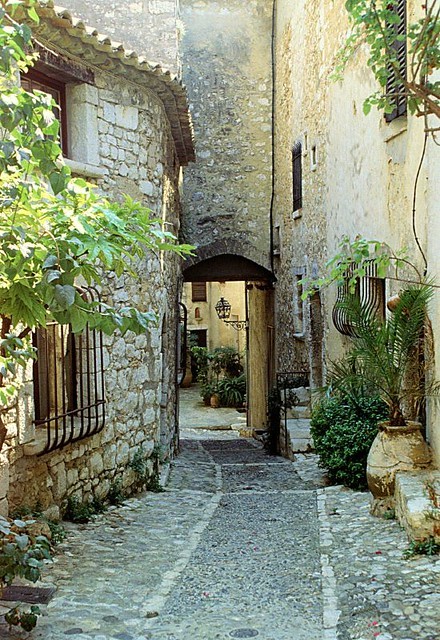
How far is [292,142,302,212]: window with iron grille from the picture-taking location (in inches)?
540

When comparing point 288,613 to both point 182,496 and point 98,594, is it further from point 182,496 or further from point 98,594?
point 182,496

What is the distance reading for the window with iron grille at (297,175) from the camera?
13.7 m

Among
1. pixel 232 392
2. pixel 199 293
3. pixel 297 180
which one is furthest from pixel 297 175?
pixel 199 293

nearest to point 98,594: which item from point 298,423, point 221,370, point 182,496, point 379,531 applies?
point 379,531

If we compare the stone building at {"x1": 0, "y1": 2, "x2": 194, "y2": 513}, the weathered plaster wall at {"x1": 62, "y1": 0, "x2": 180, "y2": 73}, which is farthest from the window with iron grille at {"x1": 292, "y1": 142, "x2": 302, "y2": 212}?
the stone building at {"x1": 0, "y1": 2, "x2": 194, "y2": 513}

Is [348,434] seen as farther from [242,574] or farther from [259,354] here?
[259,354]

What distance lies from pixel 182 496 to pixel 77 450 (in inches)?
84.4

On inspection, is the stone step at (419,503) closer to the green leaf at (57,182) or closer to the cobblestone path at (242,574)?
the cobblestone path at (242,574)

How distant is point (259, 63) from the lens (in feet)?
53.0

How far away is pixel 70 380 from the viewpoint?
7.01 m

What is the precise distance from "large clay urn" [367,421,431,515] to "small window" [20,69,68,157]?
3856 millimetres

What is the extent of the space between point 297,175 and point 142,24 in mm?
4086

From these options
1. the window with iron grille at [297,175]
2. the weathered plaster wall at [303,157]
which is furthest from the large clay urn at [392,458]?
the window with iron grille at [297,175]

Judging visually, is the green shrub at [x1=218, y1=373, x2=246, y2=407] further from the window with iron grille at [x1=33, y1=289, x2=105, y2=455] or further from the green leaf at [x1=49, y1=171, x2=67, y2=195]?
the green leaf at [x1=49, y1=171, x2=67, y2=195]
